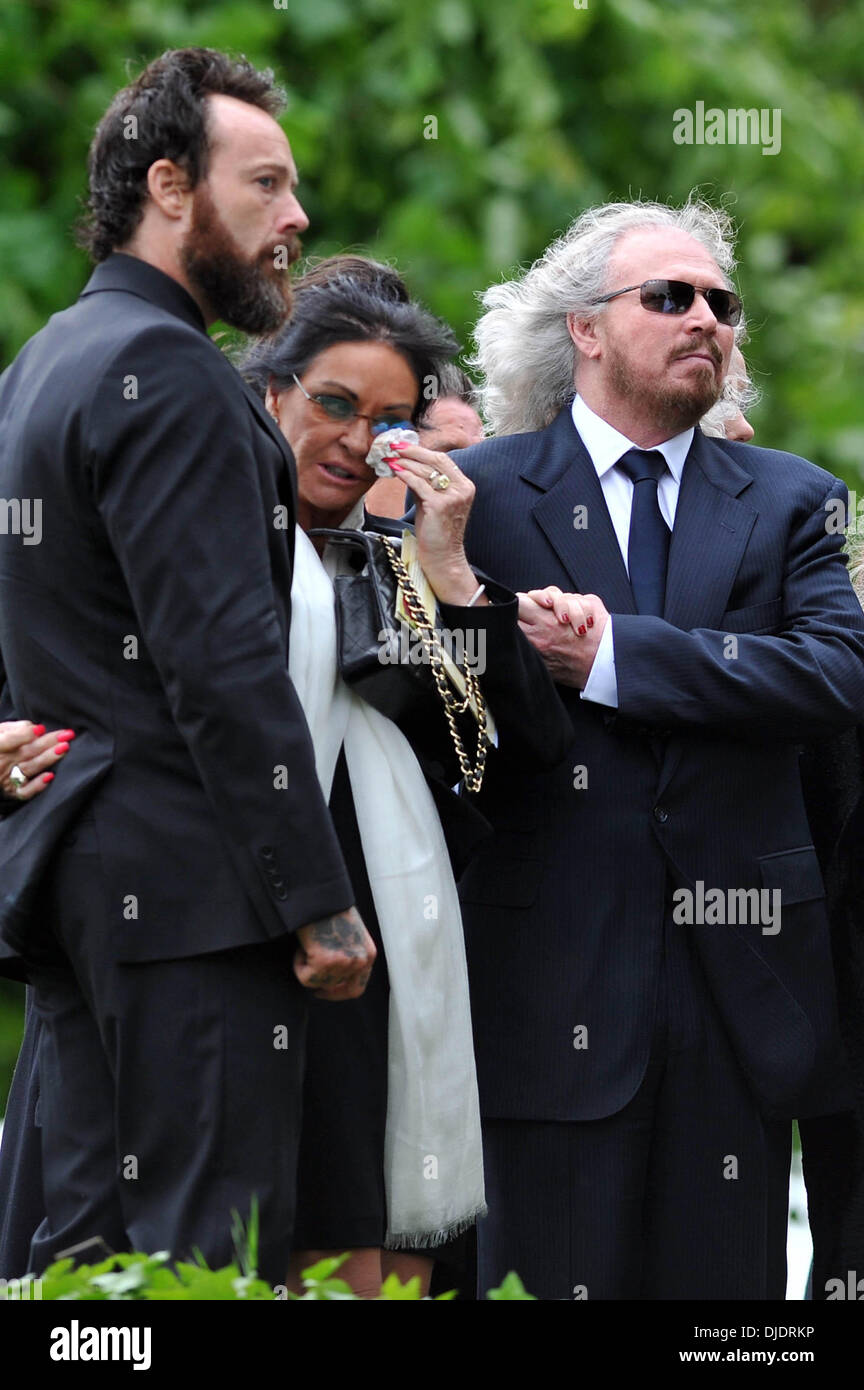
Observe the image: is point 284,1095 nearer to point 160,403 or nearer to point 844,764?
point 160,403

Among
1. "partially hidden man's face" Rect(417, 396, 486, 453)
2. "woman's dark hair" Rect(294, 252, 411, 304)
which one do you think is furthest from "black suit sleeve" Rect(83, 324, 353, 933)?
"partially hidden man's face" Rect(417, 396, 486, 453)

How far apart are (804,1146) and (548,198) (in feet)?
17.7

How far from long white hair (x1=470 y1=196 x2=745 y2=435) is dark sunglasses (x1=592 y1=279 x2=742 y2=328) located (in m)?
0.09

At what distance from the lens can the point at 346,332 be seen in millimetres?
3355

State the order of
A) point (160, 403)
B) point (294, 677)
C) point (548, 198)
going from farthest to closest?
1. point (548, 198)
2. point (294, 677)
3. point (160, 403)

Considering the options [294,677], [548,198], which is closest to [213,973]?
[294,677]

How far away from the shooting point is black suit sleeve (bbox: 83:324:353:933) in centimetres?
265

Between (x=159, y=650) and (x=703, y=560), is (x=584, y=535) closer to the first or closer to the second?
(x=703, y=560)

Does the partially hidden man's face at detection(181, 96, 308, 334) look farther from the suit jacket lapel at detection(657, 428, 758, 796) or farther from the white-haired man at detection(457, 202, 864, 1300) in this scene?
the suit jacket lapel at detection(657, 428, 758, 796)

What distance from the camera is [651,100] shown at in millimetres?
8773

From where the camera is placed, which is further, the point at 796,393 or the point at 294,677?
the point at 796,393

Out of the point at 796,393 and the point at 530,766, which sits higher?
the point at 796,393

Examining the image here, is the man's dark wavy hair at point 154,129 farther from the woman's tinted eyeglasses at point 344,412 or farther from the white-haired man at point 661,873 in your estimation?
the white-haired man at point 661,873
